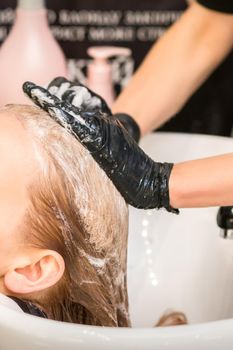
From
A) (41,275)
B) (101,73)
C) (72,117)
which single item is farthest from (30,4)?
(41,275)

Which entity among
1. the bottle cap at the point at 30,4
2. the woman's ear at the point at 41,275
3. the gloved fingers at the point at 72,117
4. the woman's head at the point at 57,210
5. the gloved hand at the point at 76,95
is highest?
the bottle cap at the point at 30,4

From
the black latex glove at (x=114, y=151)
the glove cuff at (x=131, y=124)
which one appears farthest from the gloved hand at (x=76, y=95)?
the black latex glove at (x=114, y=151)

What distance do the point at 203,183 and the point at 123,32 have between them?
0.85 meters

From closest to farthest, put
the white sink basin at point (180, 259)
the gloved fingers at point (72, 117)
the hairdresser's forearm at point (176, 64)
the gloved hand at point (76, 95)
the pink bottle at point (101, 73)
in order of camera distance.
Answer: the gloved fingers at point (72, 117), the gloved hand at point (76, 95), the white sink basin at point (180, 259), the hairdresser's forearm at point (176, 64), the pink bottle at point (101, 73)

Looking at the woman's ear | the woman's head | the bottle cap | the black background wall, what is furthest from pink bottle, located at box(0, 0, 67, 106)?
the woman's ear

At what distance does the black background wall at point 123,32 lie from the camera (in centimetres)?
165

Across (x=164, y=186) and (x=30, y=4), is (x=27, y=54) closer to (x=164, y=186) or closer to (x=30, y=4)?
(x=30, y=4)

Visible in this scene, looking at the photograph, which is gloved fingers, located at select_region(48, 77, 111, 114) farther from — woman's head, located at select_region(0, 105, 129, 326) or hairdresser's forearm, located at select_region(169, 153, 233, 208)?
hairdresser's forearm, located at select_region(169, 153, 233, 208)

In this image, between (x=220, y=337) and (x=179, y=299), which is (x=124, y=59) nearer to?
(x=179, y=299)

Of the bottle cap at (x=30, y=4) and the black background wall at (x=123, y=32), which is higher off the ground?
the bottle cap at (x=30, y=4)

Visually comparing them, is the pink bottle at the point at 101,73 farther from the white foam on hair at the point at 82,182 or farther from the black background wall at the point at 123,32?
the white foam on hair at the point at 82,182

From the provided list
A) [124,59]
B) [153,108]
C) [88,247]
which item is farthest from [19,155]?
[124,59]

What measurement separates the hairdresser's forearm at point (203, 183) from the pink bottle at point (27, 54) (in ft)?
2.13

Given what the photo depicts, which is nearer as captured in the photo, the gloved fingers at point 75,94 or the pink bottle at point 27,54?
the gloved fingers at point 75,94
